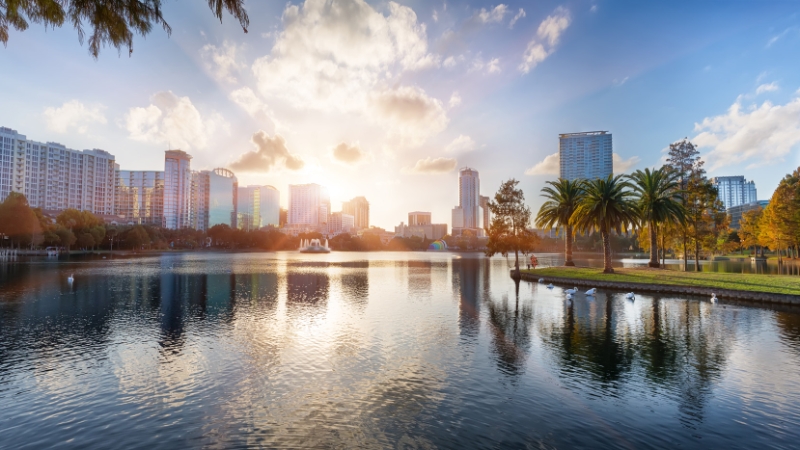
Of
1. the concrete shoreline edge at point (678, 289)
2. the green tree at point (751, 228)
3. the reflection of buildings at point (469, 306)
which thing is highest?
the green tree at point (751, 228)

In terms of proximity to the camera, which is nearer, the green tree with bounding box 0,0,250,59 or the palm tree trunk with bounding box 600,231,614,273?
the green tree with bounding box 0,0,250,59

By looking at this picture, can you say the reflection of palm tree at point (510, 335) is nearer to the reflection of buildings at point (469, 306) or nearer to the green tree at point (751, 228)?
the reflection of buildings at point (469, 306)

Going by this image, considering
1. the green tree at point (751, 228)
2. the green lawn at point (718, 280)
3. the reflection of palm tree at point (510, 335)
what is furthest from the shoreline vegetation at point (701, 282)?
the green tree at point (751, 228)

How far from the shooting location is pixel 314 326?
81.4 ft

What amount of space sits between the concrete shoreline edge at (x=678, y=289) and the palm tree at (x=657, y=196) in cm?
1497

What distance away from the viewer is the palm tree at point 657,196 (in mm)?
49719

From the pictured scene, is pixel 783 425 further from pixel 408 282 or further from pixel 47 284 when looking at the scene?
pixel 47 284

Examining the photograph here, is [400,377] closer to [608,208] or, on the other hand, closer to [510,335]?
[510,335]

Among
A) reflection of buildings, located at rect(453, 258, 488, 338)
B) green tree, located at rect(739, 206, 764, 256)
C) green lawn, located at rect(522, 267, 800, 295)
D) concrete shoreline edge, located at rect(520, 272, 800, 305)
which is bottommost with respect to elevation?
reflection of buildings, located at rect(453, 258, 488, 338)

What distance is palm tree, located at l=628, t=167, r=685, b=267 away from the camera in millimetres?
49719

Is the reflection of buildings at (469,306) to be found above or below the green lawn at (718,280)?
below

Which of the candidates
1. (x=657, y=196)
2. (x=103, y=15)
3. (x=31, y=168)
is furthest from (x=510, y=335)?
(x=31, y=168)

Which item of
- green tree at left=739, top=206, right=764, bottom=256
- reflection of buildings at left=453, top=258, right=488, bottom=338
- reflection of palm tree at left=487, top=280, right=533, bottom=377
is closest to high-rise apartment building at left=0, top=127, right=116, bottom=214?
reflection of buildings at left=453, top=258, right=488, bottom=338

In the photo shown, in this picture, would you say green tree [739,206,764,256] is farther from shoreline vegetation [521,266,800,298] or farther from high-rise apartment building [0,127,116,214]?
high-rise apartment building [0,127,116,214]
